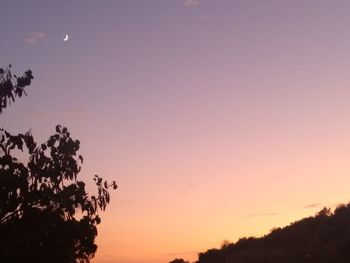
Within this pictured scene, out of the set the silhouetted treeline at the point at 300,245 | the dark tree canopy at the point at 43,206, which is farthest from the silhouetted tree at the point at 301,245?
the dark tree canopy at the point at 43,206

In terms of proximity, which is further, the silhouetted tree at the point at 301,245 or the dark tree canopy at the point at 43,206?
the silhouetted tree at the point at 301,245

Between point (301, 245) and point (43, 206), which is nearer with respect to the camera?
point (43, 206)

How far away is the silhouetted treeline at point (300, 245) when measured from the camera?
4444cm

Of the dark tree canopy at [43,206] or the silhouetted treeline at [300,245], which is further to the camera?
the silhouetted treeline at [300,245]

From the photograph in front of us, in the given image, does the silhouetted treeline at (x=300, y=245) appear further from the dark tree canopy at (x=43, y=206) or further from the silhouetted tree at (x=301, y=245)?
the dark tree canopy at (x=43, y=206)

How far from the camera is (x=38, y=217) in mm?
21266

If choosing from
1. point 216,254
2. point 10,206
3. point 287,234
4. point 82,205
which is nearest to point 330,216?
point 287,234

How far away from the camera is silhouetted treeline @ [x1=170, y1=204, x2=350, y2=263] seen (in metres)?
44.4

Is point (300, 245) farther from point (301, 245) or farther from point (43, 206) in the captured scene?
point (43, 206)

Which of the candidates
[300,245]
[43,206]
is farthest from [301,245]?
[43,206]

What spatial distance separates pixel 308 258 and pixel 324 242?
5601 millimetres

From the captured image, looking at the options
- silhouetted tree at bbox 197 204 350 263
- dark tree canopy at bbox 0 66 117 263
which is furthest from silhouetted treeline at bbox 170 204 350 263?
dark tree canopy at bbox 0 66 117 263

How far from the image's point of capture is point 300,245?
49.6 metres

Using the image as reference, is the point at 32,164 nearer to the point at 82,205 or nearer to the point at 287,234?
the point at 82,205
